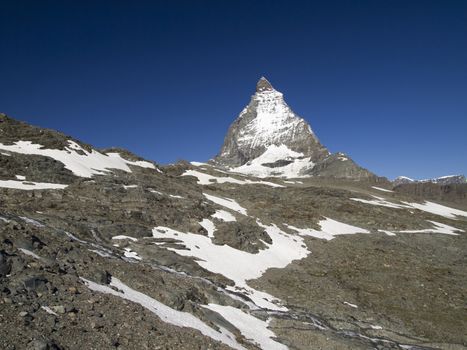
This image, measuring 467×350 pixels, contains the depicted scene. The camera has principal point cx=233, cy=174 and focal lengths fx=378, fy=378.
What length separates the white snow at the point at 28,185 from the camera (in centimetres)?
3584

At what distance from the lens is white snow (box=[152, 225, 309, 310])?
2684cm

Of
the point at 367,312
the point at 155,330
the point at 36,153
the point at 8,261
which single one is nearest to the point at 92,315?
the point at 155,330

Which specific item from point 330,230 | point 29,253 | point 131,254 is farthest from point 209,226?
point 29,253

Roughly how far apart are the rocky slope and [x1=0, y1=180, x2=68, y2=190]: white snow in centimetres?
22

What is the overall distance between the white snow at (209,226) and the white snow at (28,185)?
15.2m

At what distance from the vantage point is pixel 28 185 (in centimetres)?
3738

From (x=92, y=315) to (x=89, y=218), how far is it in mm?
19184

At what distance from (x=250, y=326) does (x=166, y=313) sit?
4.98 metres

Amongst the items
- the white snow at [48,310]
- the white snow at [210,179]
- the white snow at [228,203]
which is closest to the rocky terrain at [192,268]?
the white snow at [48,310]

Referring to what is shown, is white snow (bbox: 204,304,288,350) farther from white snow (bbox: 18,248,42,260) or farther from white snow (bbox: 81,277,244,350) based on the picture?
white snow (bbox: 18,248,42,260)

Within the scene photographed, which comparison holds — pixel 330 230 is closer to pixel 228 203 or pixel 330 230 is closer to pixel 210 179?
pixel 228 203

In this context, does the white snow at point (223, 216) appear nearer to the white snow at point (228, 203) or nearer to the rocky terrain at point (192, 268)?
the rocky terrain at point (192, 268)

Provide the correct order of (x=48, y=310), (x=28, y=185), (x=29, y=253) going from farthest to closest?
(x=28, y=185) → (x=29, y=253) → (x=48, y=310)

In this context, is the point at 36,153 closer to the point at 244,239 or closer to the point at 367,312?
the point at 244,239
